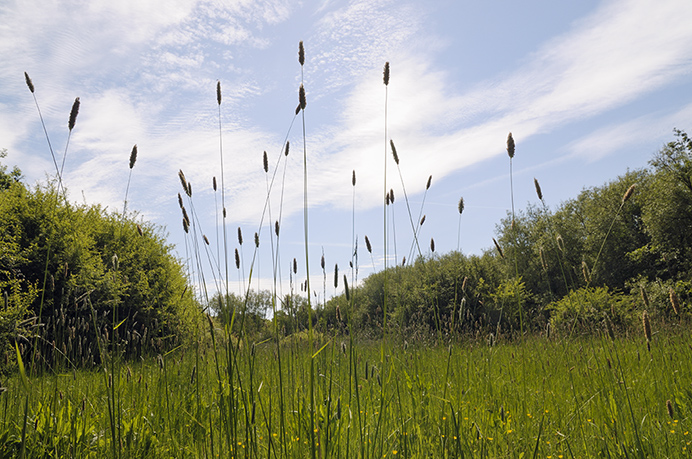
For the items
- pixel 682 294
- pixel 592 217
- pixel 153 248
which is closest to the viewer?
pixel 153 248

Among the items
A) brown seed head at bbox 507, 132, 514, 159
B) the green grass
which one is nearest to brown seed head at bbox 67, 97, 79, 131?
the green grass

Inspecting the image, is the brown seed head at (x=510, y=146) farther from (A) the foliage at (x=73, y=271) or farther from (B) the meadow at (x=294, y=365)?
(A) the foliage at (x=73, y=271)

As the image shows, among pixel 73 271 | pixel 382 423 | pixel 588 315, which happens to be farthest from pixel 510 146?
pixel 73 271

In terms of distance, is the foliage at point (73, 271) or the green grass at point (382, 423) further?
the foliage at point (73, 271)

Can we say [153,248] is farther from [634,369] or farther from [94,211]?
[634,369]

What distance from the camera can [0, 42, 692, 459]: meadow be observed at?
76.9 inches

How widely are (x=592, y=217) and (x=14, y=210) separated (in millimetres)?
29207

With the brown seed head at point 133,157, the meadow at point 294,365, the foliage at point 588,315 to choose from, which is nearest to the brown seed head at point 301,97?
the meadow at point 294,365

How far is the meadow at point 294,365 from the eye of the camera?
1954mm

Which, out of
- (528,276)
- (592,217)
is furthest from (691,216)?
(528,276)

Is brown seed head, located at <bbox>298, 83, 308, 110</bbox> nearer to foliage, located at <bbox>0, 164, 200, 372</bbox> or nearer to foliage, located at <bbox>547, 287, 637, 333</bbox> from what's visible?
foliage, located at <bbox>547, 287, 637, 333</bbox>

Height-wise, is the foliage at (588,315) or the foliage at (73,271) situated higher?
the foliage at (73,271)

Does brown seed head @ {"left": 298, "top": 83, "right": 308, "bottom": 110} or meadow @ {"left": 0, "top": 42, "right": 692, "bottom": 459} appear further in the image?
meadow @ {"left": 0, "top": 42, "right": 692, "bottom": 459}

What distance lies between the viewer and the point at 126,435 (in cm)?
233
